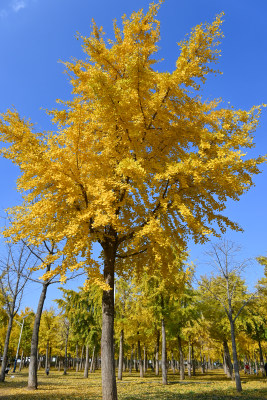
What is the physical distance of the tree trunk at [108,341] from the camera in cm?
666

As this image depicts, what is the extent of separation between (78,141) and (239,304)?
1843 centimetres

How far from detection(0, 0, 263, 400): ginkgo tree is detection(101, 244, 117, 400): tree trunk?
24mm

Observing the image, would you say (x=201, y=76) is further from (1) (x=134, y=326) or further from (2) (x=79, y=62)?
(1) (x=134, y=326)

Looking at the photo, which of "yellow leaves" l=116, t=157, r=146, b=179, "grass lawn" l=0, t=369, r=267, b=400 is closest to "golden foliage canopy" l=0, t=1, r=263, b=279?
"yellow leaves" l=116, t=157, r=146, b=179

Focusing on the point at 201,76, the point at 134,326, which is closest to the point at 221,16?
the point at 201,76

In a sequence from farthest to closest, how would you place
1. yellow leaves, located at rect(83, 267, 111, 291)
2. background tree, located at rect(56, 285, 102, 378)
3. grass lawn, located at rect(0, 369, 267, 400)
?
1. background tree, located at rect(56, 285, 102, 378)
2. grass lawn, located at rect(0, 369, 267, 400)
3. yellow leaves, located at rect(83, 267, 111, 291)

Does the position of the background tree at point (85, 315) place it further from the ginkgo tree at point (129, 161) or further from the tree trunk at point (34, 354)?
the ginkgo tree at point (129, 161)

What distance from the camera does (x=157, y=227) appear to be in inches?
234

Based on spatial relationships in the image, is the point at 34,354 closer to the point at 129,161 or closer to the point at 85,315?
the point at 85,315

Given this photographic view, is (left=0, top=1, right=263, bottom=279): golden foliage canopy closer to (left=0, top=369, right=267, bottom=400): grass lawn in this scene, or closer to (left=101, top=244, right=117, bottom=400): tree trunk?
Result: (left=101, top=244, right=117, bottom=400): tree trunk

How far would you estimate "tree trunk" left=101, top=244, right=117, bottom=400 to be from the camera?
6.66 m

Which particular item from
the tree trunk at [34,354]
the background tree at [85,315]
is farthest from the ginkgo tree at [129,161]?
the background tree at [85,315]

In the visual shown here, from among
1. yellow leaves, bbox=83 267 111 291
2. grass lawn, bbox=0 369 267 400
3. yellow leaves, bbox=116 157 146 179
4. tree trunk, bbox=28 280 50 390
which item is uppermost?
yellow leaves, bbox=116 157 146 179

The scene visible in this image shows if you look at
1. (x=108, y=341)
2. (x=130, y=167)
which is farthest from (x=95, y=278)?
(x=130, y=167)
